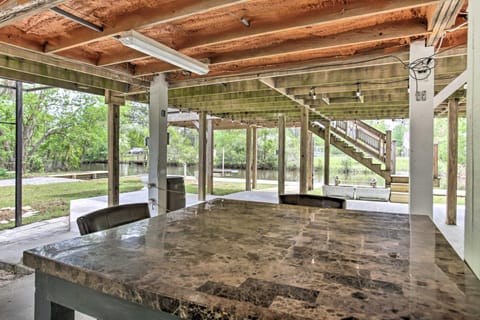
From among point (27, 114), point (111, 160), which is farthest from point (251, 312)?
point (27, 114)

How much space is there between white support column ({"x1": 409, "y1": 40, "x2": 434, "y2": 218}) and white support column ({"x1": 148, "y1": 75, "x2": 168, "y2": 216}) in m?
3.33

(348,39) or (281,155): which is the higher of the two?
(348,39)

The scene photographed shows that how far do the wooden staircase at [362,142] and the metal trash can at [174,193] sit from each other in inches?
232

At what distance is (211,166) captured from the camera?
939 centimetres

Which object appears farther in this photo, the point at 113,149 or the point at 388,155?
the point at 388,155

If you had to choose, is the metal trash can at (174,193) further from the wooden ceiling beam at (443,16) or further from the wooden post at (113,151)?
the wooden ceiling beam at (443,16)

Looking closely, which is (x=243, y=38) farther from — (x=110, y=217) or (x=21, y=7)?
(x=110, y=217)

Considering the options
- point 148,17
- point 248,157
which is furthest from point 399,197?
point 148,17

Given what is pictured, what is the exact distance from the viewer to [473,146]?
115cm

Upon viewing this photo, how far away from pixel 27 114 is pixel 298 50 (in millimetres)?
8222

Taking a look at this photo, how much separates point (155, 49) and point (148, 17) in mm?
375

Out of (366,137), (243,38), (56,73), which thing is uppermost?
(56,73)

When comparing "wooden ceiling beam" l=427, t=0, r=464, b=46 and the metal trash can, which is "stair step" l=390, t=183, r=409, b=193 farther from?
"wooden ceiling beam" l=427, t=0, r=464, b=46

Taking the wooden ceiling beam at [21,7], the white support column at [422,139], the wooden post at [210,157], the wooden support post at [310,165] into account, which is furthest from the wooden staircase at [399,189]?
the wooden ceiling beam at [21,7]
